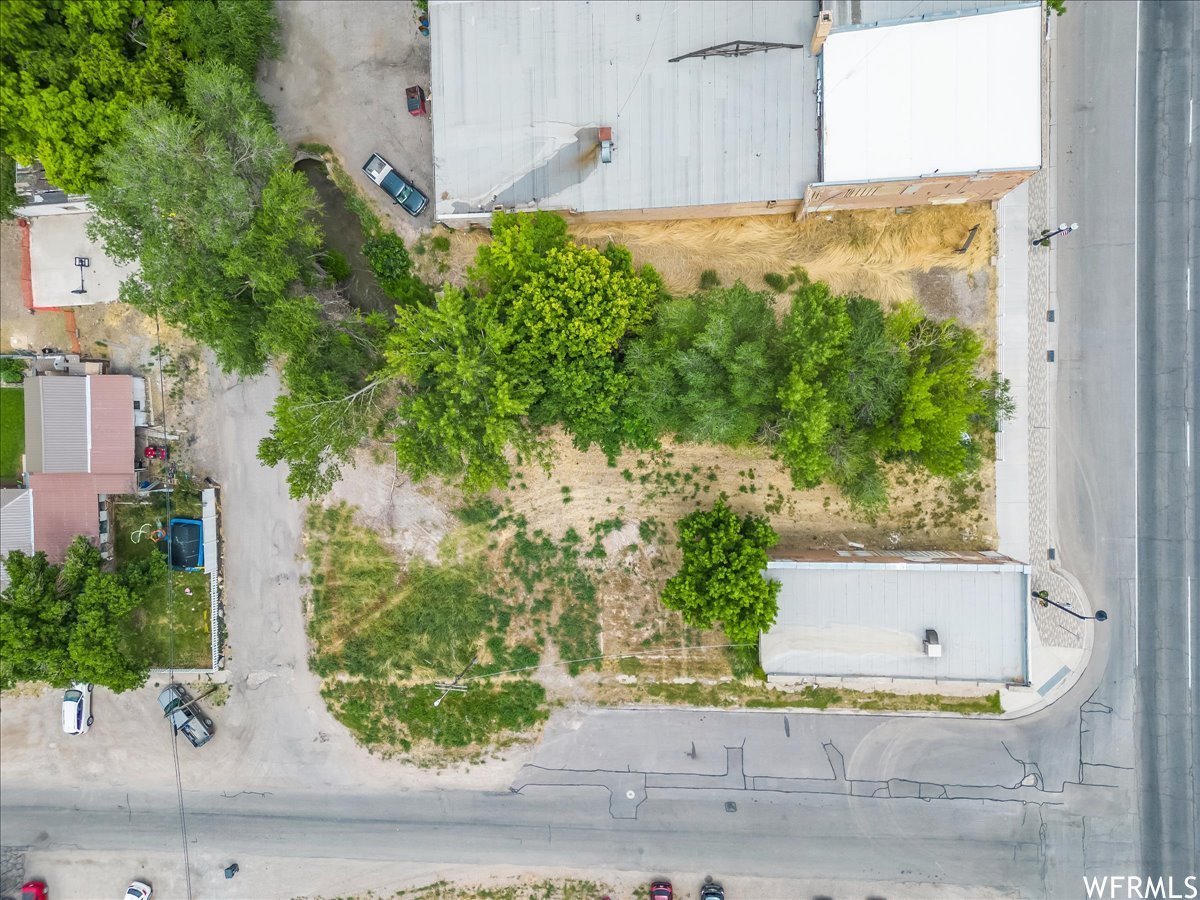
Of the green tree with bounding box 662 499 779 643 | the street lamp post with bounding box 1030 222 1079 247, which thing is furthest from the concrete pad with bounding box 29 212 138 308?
the street lamp post with bounding box 1030 222 1079 247

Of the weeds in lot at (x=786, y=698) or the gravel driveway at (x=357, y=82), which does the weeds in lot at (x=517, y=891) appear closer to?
the weeds in lot at (x=786, y=698)

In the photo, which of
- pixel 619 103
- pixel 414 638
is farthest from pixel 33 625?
pixel 619 103

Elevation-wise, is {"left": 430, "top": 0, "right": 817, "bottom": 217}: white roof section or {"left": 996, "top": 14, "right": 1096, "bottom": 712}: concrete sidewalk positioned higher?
{"left": 430, "top": 0, "right": 817, "bottom": 217}: white roof section

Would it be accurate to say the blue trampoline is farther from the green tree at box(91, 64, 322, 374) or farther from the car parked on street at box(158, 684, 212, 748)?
the green tree at box(91, 64, 322, 374)

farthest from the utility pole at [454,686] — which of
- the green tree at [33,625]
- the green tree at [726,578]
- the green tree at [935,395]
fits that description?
the green tree at [935,395]

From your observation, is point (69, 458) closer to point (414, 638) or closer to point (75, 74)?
point (75, 74)

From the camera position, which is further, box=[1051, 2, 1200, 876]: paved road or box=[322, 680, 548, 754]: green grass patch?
box=[322, 680, 548, 754]: green grass patch

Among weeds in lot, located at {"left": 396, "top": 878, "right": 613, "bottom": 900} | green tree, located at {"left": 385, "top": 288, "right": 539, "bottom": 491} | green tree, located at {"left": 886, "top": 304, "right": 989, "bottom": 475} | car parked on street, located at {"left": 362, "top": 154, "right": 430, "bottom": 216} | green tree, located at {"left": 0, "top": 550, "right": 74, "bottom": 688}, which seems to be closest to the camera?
green tree, located at {"left": 385, "top": 288, "right": 539, "bottom": 491}
